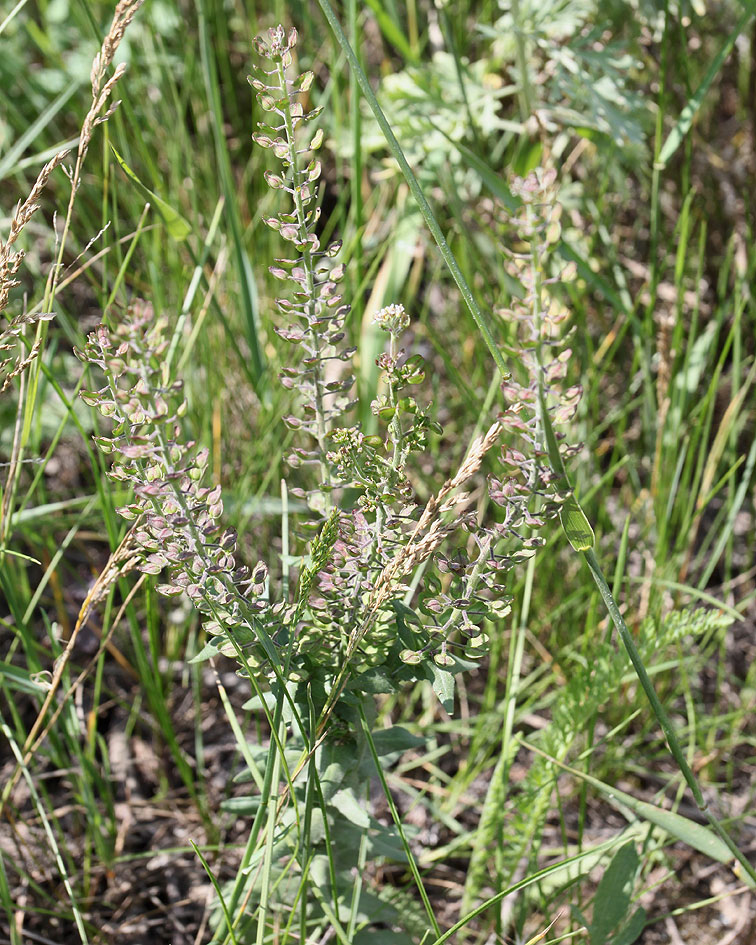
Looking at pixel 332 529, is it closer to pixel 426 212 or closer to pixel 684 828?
pixel 426 212

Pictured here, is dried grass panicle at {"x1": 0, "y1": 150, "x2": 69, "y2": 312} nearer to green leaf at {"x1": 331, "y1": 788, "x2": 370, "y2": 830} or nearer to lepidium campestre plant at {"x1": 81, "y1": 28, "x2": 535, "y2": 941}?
lepidium campestre plant at {"x1": 81, "y1": 28, "x2": 535, "y2": 941}

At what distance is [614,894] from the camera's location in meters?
1.20

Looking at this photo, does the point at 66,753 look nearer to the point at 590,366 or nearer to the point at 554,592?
the point at 554,592

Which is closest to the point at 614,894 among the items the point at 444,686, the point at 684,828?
the point at 684,828

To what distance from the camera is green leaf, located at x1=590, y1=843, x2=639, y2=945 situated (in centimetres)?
120

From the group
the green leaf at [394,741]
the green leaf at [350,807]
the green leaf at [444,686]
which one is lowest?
the green leaf at [394,741]

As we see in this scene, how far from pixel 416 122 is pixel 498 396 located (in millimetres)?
549

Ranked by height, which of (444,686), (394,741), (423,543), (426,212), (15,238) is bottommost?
(394,741)

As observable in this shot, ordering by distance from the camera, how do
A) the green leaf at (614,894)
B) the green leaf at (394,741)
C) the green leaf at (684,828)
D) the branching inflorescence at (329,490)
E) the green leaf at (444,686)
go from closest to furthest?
1. the branching inflorescence at (329,490)
2. the green leaf at (444,686)
3. the green leaf at (684,828)
4. the green leaf at (394,741)
5. the green leaf at (614,894)

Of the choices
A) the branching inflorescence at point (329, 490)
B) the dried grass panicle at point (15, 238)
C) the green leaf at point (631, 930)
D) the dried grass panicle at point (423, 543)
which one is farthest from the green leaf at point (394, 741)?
the dried grass panicle at point (15, 238)

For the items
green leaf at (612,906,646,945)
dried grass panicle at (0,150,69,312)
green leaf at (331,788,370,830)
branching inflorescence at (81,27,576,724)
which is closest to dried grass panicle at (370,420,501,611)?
branching inflorescence at (81,27,576,724)

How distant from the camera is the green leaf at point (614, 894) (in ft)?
3.93

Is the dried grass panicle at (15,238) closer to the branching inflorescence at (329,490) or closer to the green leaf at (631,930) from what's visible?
the branching inflorescence at (329,490)

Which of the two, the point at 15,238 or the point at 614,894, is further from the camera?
the point at 614,894
